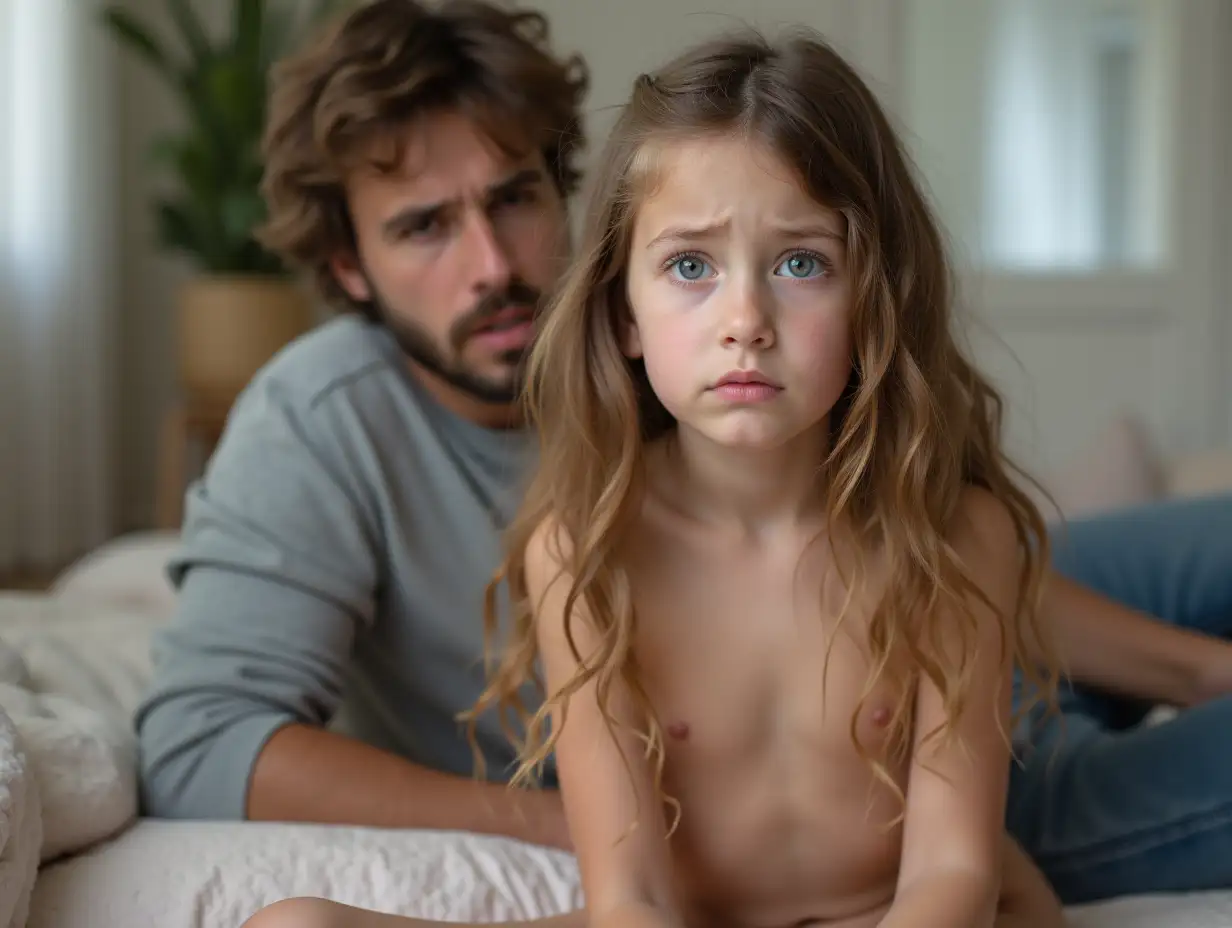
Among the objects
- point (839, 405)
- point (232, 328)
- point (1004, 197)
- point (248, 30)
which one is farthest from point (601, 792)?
point (1004, 197)

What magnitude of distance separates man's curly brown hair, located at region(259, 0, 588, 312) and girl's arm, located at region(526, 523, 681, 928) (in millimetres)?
494

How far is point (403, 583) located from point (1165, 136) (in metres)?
3.24

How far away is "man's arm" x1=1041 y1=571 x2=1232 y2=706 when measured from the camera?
1335 mm

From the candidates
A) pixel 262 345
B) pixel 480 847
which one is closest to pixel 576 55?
pixel 480 847

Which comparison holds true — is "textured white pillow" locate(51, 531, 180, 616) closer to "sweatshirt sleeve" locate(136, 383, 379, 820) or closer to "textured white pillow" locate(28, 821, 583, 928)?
"sweatshirt sleeve" locate(136, 383, 379, 820)

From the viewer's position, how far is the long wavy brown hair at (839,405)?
0.97 meters

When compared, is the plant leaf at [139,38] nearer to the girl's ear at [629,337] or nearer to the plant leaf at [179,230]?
the plant leaf at [179,230]

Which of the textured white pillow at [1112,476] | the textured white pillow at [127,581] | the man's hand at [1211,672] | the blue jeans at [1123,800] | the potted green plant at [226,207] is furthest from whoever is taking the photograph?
the potted green plant at [226,207]

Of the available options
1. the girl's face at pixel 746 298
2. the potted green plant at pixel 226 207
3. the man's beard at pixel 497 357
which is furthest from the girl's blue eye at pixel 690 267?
the potted green plant at pixel 226 207

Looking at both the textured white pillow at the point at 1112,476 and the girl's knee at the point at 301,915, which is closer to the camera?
the girl's knee at the point at 301,915

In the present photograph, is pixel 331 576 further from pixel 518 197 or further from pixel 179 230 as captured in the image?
pixel 179 230

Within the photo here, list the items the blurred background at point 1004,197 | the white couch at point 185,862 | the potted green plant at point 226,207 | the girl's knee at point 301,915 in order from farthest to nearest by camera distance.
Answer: the blurred background at point 1004,197, the potted green plant at point 226,207, the white couch at point 185,862, the girl's knee at point 301,915

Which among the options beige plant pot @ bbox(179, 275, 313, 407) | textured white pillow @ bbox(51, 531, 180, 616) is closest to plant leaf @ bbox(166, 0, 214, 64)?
beige plant pot @ bbox(179, 275, 313, 407)

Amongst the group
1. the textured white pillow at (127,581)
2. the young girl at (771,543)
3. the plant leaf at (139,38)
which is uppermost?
the plant leaf at (139,38)
